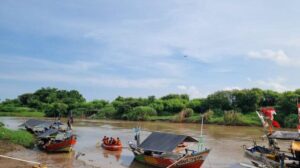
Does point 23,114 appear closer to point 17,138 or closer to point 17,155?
point 17,138

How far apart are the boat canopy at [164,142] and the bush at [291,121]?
30.9 meters

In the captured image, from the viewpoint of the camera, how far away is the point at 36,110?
3364 inches

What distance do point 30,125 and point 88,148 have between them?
998cm

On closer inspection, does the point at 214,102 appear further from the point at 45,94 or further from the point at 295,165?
the point at 45,94

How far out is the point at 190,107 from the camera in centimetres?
6297

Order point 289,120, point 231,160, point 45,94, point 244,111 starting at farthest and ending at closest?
1. point 45,94
2. point 244,111
3. point 289,120
4. point 231,160

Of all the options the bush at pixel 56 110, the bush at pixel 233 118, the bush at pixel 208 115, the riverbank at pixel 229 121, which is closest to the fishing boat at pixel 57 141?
the bush at pixel 233 118

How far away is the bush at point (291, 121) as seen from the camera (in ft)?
149

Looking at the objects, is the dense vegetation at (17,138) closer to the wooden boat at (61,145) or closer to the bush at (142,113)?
the wooden boat at (61,145)

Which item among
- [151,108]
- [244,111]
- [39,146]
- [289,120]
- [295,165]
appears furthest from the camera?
[151,108]

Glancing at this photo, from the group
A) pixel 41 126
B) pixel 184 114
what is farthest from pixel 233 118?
pixel 41 126

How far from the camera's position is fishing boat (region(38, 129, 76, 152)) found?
77.9 feet

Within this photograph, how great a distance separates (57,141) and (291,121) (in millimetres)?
33199

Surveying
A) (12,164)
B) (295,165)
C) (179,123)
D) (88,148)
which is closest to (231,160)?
(295,165)
